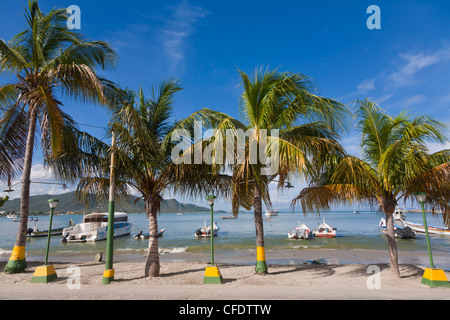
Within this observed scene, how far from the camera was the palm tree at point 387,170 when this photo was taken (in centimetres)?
837

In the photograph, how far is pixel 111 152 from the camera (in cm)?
941

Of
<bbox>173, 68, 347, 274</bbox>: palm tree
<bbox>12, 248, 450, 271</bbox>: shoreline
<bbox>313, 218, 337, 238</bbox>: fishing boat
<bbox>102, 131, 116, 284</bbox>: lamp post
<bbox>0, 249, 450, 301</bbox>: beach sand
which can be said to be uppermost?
<bbox>173, 68, 347, 274</bbox>: palm tree

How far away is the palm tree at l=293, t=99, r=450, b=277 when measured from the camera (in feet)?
27.5

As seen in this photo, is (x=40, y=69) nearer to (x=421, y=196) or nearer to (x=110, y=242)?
(x=110, y=242)

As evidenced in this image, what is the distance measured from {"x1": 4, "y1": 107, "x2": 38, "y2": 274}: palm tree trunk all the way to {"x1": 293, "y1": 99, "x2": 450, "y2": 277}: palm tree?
11012 millimetres

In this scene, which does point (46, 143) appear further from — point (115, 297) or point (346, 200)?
point (346, 200)

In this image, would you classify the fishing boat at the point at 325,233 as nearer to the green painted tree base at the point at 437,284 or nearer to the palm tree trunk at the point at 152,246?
the green painted tree base at the point at 437,284

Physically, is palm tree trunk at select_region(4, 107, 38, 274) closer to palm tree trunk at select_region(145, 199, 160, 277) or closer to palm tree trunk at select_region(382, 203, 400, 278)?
palm tree trunk at select_region(145, 199, 160, 277)

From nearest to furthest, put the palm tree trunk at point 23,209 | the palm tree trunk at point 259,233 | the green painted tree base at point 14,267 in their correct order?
the palm tree trunk at point 259,233, the green painted tree base at point 14,267, the palm tree trunk at point 23,209

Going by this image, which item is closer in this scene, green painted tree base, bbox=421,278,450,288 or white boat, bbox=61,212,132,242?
green painted tree base, bbox=421,278,450,288

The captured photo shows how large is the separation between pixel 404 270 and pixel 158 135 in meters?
11.7

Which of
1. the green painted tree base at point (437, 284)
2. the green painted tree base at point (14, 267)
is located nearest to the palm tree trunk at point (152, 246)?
the green painted tree base at point (14, 267)

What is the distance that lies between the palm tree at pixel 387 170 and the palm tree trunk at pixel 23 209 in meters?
11.0

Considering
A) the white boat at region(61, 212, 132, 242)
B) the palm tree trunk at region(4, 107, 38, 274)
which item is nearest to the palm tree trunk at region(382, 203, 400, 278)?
the palm tree trunk at region(4, 107, 38, 274)
